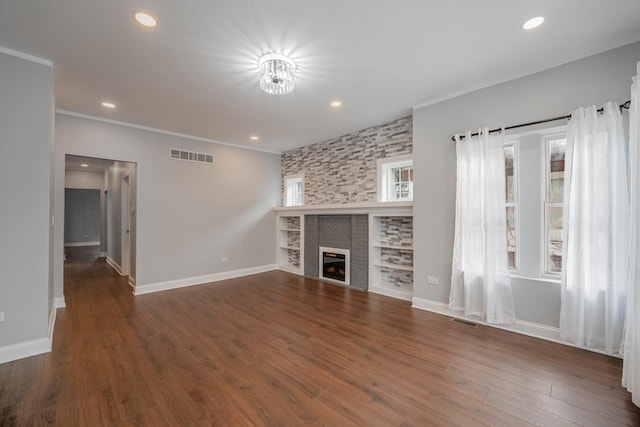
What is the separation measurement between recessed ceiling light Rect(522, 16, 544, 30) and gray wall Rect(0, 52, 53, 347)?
→ 455cm

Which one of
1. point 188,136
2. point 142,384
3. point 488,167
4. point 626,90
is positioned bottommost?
point 142,384

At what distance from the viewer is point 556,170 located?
2.89m

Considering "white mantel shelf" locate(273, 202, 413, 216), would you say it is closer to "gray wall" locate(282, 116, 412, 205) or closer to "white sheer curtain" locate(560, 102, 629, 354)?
"gray wall" locate(282, 116, 412, 205)

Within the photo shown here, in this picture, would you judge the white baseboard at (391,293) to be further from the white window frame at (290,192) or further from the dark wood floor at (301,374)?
the white window frame at (290,192)

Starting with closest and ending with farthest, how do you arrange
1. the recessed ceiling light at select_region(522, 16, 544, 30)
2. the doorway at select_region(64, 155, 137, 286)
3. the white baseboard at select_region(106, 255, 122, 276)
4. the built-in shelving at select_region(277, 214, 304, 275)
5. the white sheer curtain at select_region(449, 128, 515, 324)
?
the recessed ceiling light at select_region(522, 16, 544, 30) → the white sheer curtain at select_region(449, 128, 515, 324) → the doorway at select_region(64, 155, 137, 286) → the white baseboard at select_region(106, 255, 122, 276) → the built-in shelving at select_region(277, 214, 304, 275)

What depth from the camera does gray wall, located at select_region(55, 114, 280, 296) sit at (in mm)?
4199

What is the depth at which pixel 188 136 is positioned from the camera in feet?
16.8

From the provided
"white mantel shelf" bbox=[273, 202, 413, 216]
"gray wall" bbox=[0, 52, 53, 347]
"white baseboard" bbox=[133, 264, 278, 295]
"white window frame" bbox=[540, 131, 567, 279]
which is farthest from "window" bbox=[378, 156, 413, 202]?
"gray wall" bbox=[0, 52, 53, 347]

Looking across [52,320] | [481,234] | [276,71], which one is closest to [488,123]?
[481,234]

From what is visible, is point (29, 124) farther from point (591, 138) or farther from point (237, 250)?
point (591, 138)

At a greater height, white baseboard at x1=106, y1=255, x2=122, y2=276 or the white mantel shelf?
the white mantel shelf

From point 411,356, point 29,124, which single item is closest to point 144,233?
point 29,124

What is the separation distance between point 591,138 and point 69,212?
14.8 m

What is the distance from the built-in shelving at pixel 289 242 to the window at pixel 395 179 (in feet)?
7.70
